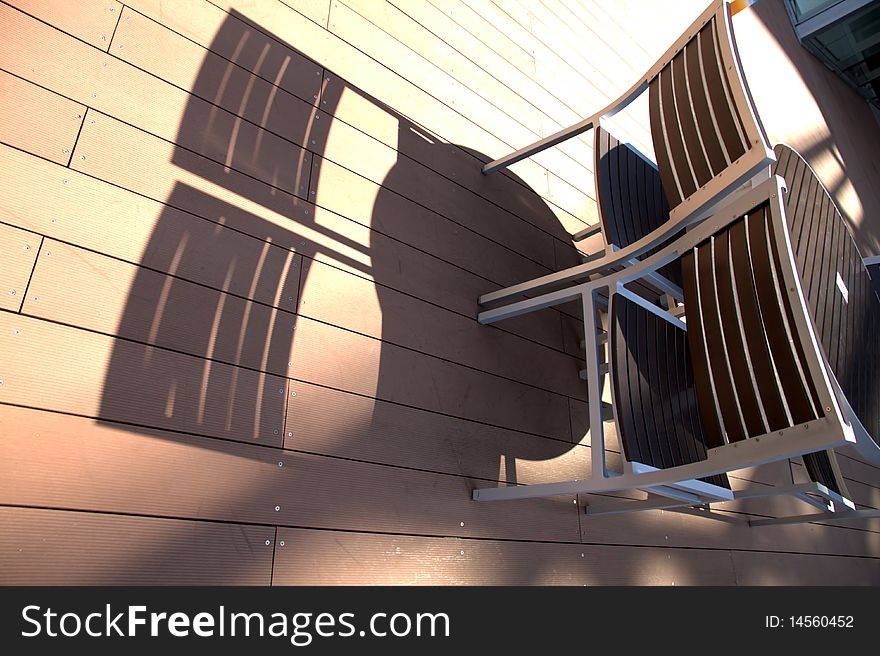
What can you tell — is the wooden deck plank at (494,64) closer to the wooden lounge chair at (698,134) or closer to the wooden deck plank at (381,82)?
the wooden deck plank at (381,82)

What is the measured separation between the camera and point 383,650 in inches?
45.6

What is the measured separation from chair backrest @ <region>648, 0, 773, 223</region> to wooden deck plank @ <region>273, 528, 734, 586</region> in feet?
3.11

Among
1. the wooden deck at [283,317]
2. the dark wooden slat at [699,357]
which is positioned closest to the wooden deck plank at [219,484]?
the wooden deck at [283,317]

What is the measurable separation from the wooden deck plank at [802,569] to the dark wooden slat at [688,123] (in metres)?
1.45

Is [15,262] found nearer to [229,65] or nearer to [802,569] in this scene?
[229,65]

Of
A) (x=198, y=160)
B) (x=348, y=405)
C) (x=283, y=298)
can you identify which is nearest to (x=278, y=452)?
(x=348, y=405)

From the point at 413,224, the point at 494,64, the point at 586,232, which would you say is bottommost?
the point at 413,224

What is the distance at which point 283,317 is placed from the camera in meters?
1.40

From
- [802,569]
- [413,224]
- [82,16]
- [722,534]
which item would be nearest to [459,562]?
[413,224]

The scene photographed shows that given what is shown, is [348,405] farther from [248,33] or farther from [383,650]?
[248,33]

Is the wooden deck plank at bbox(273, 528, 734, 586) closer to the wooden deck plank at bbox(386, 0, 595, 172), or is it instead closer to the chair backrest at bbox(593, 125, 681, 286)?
the chair backrest at bbox(593, 125, 681, 286)

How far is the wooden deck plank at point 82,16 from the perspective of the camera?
131 cm

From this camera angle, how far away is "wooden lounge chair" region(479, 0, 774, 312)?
1369mm

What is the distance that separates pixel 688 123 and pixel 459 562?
1.19 m
